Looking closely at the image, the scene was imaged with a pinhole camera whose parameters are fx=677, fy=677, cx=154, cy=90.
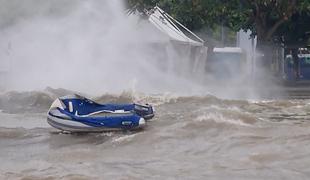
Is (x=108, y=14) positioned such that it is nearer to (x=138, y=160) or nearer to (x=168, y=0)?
(x=168, y=0)

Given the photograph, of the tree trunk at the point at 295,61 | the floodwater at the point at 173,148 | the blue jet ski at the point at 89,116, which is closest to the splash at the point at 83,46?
the floodwater at the point at 173,148

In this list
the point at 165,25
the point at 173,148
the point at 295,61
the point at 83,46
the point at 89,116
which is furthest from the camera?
the point at 295,61

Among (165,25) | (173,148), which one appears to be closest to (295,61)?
(165,25)

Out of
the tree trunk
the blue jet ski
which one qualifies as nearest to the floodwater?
the blue jet ski

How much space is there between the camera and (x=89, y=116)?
54.6 ft

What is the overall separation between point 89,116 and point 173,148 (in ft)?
10.3

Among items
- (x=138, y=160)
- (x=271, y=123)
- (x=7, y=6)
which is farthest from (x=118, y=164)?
(x=7, y=6)

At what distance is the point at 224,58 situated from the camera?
5044cm

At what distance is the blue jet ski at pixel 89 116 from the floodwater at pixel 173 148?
0.69 feet

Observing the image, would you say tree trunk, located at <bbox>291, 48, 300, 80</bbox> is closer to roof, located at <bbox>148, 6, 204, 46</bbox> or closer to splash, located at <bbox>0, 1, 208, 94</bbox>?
roof, located at <bbox>148, 6, 204, 46</bbox>

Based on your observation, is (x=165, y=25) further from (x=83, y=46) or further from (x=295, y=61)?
(x=295, y=61)

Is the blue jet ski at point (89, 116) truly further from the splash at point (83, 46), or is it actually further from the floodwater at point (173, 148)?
the splash at point (83, 46)

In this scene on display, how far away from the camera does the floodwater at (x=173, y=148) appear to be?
1180 cm

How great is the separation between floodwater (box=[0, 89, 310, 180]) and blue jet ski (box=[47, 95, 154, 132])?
0.69 ft
